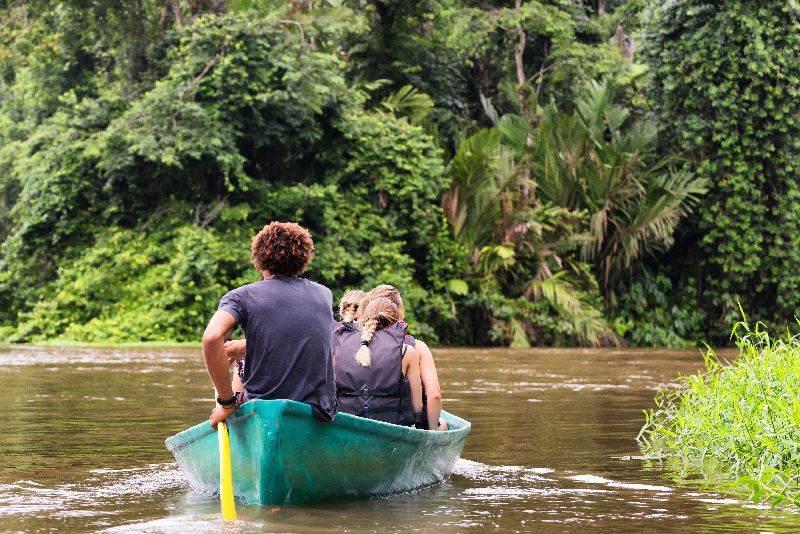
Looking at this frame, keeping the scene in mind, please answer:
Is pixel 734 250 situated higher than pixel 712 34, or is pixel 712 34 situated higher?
pixel 712 34

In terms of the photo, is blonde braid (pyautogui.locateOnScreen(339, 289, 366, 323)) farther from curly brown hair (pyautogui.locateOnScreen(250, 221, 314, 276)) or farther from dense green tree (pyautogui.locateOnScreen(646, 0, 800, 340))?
dense green tree (pyautogui.locateOnScreen(646, 0, 800, 340))

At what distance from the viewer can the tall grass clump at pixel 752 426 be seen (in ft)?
22.8

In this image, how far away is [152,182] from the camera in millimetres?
24219

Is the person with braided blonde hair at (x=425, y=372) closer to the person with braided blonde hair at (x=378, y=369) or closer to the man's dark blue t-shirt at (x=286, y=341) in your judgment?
the person with braided blonde hair at (x=378, y=369)

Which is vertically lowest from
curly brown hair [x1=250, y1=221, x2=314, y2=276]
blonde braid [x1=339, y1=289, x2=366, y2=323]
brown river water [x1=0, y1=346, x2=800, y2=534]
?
brown river water [x1=0, y1=346, x2=800, y2=534]

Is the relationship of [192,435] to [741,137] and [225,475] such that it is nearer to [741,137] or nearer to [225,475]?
[225,475]

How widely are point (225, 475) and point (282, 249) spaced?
110 centimetres

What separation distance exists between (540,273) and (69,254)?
895cm

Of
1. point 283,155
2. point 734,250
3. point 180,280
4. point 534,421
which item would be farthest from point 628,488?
point 734,250

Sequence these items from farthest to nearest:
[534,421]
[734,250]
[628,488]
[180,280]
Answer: [734,250] → [180,280] → [534,421] → [628,488]

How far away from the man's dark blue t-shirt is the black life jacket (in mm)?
1062

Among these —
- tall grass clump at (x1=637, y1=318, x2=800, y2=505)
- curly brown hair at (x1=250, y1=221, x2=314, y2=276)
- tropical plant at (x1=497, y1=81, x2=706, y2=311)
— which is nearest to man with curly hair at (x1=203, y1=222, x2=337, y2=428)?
curly brown hair at (x1=250, y1=221, x2=314, y2=276)

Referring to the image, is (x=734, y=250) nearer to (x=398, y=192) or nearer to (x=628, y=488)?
(x=398, y=192)

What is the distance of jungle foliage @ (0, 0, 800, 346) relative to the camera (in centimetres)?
2339
